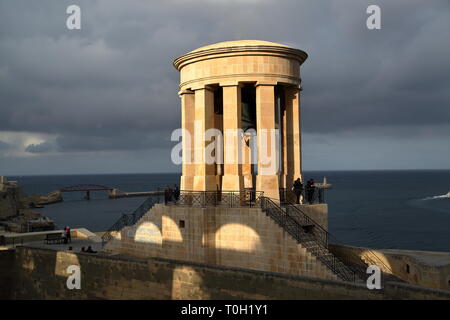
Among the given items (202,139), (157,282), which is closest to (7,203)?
(202,139)

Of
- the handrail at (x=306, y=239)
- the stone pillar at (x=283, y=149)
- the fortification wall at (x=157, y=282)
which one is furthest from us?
the stone pillar at (x=283, y=149)

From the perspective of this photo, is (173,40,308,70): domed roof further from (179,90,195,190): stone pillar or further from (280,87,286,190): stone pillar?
(280,87,286,190): stone pillar

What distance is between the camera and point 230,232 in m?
16.1

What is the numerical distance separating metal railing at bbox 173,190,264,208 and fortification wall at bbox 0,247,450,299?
10.5ft

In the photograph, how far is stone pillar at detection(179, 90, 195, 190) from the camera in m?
19.1

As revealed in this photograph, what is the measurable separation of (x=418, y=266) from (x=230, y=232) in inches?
286

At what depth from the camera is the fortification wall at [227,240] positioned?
14.4 meters

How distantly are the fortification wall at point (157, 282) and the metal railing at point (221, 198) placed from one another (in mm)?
3210

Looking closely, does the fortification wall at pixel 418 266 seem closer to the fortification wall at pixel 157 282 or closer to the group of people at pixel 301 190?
the group of people at pixel 301 190

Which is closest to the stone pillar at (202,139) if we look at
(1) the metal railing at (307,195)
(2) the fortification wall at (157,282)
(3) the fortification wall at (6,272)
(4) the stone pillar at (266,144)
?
(4) the stone pillar at (266,144)

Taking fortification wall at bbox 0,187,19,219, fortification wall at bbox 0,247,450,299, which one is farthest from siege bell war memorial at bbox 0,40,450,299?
fortification wall at bbox 0,187,19,219

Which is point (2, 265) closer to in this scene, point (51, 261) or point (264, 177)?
point (51, 261)

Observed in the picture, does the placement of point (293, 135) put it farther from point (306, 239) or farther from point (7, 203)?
point (7, 203)

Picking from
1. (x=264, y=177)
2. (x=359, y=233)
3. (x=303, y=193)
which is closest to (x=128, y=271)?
(x=264, y=177)
